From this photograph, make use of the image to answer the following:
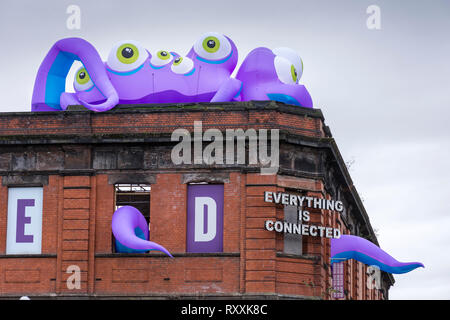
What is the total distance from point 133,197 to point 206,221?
3.60m

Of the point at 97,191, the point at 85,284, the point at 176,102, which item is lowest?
the point at 85,284

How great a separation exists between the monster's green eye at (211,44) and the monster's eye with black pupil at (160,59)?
4.73 feet

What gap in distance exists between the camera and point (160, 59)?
2021 inches

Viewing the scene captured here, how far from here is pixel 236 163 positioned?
48469 mm

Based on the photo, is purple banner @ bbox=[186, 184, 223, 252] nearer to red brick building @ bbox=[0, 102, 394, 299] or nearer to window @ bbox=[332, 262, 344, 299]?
red brick building @ bbox=[0, 102, 394, 299]

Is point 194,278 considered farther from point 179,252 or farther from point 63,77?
point 63,77

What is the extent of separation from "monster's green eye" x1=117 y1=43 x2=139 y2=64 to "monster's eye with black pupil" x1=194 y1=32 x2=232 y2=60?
240 cm

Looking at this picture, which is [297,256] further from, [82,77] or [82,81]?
[82,77]

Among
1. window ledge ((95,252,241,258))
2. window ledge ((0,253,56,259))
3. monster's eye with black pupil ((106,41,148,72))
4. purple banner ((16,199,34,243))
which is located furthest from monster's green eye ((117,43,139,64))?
window ledge ((0,253,56,259))

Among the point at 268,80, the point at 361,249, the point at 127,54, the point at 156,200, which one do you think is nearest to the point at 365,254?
the point at 361,249

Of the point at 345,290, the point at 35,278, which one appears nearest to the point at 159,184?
the point at 35,278

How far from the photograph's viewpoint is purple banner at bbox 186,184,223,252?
48406mm

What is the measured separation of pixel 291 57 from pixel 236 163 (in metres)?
6.16

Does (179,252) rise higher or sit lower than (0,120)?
lower
